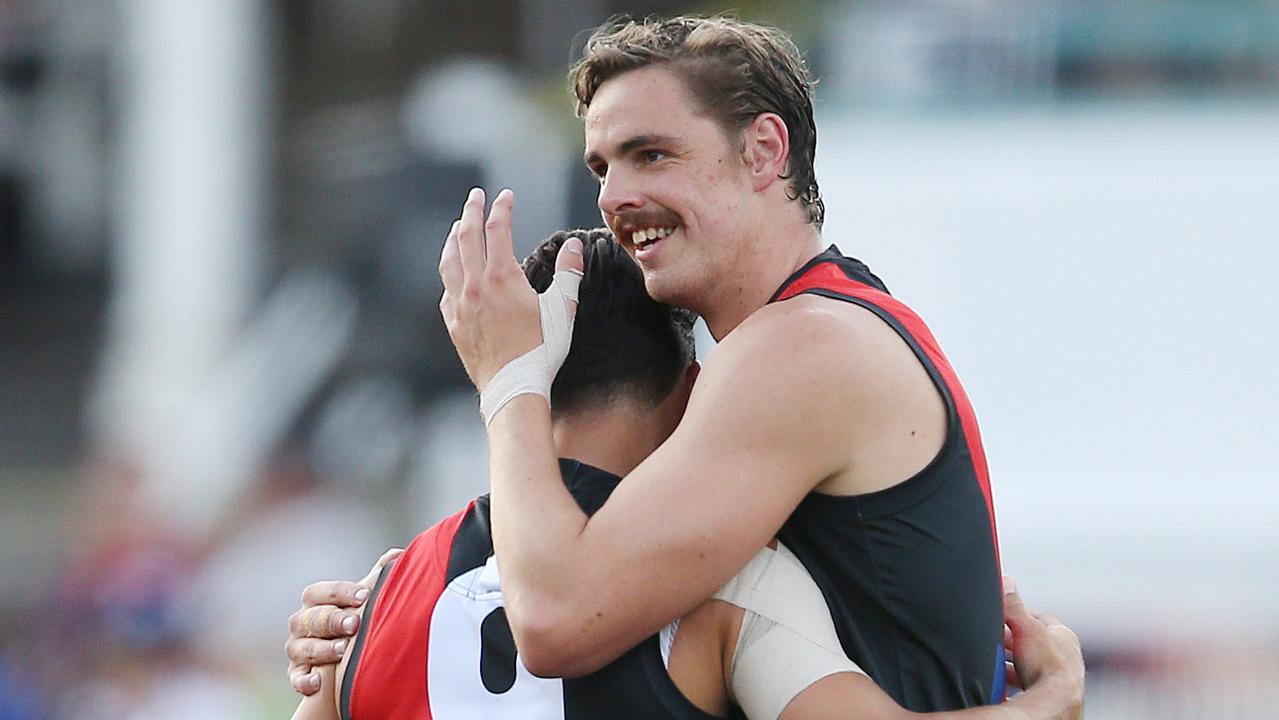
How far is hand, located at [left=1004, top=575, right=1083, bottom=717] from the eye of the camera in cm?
304

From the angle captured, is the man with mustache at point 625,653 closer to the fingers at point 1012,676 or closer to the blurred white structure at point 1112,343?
the fingers at point 1012,676

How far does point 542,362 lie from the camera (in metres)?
2.88

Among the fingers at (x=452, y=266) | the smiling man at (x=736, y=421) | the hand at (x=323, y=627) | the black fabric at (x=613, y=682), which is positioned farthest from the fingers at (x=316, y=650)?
the fingers at (x=452, y=266)

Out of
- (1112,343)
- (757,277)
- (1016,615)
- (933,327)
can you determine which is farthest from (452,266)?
(1112,343)

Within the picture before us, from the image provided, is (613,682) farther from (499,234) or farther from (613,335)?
(499,234)

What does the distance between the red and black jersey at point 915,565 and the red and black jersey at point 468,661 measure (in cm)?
31

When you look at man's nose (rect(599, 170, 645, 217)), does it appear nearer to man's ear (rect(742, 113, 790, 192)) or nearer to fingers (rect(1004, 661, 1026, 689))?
man's ear (rect(742, 113, 790, 192))

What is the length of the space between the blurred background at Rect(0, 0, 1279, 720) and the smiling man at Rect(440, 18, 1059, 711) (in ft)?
19.9

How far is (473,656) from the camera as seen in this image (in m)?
2.83

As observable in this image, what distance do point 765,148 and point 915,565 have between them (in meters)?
0.81

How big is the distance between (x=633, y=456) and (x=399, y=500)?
743cm

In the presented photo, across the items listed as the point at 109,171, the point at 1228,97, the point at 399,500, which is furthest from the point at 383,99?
the point at 1228,97

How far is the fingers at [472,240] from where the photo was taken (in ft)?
9.64

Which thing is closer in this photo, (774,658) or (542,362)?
(774,658)
